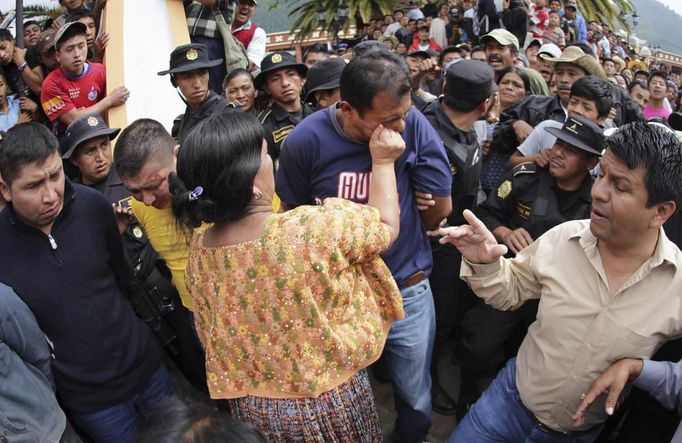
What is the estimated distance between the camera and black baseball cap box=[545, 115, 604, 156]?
253 cm

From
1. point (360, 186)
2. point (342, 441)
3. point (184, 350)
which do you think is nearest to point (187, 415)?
point (342, 441)

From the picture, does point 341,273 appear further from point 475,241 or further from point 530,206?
point 530,206

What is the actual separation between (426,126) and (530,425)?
1.31 m

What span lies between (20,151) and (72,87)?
2.84 m

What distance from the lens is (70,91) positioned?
4.34 meters

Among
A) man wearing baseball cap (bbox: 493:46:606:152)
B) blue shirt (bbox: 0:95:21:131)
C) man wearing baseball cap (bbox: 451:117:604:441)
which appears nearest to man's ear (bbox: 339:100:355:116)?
man wearing baseball cap (bbox: 451:117:604:441)

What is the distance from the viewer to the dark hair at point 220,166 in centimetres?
135

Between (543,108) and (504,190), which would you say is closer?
(504,190)

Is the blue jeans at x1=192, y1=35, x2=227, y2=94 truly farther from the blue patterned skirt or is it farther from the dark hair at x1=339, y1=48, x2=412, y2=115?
the blue patterned skirt

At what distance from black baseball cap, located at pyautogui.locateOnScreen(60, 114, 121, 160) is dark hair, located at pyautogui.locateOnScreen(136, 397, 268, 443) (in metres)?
2.10

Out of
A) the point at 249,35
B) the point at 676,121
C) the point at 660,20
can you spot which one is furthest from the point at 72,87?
the point at 660,20

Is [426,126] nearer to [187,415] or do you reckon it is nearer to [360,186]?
[360,186]

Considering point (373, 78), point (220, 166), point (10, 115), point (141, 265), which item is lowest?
point (10, 115)

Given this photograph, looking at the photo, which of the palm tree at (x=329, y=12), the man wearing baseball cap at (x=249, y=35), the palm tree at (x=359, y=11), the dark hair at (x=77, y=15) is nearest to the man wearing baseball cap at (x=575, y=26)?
the palm tree at (x=359, y=11)
